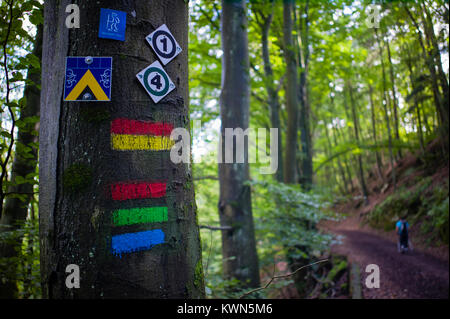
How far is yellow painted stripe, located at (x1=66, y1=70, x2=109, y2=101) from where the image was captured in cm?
130

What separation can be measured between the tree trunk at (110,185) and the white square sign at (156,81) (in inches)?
1.0

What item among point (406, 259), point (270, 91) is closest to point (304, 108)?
point (270, 91)

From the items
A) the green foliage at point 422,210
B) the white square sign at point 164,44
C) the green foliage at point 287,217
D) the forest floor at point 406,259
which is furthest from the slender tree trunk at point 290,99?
the white square sign at point 164,44

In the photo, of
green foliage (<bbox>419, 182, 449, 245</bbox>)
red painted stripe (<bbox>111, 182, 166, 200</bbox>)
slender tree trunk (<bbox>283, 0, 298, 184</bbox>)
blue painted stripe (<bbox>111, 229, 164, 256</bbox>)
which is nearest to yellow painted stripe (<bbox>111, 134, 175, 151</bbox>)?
red painted stripe (<bbox>111, 182, 166, 200</bbox>)

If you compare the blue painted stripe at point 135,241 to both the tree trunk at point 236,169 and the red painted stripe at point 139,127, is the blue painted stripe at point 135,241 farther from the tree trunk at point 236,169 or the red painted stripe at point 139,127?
the tree trunk at point 236,169

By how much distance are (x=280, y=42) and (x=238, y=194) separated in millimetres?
7767

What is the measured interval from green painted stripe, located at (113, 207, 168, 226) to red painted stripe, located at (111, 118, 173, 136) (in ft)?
1.16

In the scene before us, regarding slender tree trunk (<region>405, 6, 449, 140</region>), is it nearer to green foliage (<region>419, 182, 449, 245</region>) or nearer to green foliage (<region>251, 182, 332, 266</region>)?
green foliage (<region>419, 182, 449, 245</region>)

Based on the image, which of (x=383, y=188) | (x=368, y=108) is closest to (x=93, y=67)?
(x=383, y=188)

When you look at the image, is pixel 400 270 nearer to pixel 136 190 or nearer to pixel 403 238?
pixel 403 238

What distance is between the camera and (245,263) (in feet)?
18.1

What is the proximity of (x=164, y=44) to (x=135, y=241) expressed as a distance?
0.96m

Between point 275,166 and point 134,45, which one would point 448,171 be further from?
point 134,45

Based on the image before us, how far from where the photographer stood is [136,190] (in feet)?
4.16
